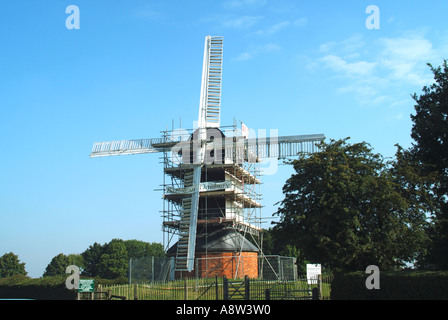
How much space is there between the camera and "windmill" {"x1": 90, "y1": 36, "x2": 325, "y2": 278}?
37.7m

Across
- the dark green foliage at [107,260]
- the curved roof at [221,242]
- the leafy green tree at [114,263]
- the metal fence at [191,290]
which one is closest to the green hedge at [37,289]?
the metal fence at [191,290]

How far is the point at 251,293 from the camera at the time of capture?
24.2 m

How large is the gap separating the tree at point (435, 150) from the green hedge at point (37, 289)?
1955 cm

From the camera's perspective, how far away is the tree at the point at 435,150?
2588 cm

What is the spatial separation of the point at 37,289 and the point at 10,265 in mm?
64286

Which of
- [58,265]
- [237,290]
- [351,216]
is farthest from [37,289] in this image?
[58,265]

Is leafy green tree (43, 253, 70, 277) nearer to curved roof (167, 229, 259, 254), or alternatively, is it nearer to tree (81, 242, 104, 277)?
tree (81, 242, 104, 277)

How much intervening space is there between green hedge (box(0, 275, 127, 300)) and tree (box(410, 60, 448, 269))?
19.5 m

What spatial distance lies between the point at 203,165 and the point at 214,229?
5519mm

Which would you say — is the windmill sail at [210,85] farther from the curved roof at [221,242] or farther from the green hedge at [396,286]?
the green hedge at [396,286]

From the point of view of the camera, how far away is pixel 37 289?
28016mm

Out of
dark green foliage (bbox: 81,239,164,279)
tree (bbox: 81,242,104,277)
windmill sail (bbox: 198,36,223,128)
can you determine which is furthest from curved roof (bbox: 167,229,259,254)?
tree (bbox: 81,242,104,277)
